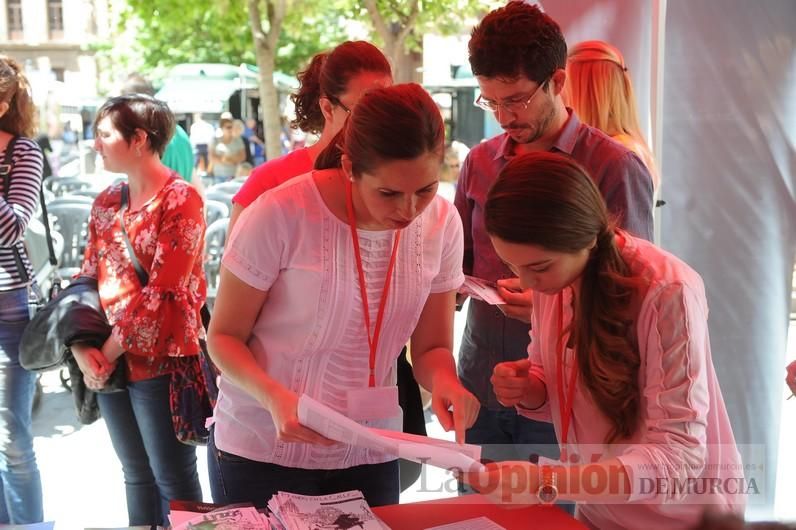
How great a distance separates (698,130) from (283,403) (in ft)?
6.97

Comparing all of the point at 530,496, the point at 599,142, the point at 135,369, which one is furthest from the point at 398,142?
the point at 135,369

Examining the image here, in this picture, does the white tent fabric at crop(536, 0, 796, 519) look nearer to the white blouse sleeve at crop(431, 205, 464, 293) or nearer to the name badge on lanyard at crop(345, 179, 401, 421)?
the white blouse sleeve at crop(431, 205, 464, 293)

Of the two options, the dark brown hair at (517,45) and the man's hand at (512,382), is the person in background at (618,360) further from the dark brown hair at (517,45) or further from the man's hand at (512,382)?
the dark brown hair at (517,45)

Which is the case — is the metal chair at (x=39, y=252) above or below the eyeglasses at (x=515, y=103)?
below

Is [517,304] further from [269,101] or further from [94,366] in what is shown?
[269,101]

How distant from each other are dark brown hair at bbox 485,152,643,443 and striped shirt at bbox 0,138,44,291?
5.97 ft

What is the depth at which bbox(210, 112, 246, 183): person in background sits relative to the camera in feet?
30.1

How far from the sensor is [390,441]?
4.12ft

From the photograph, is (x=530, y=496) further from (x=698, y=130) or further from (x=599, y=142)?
(x=698, y=130)

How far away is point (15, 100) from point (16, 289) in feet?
2.07

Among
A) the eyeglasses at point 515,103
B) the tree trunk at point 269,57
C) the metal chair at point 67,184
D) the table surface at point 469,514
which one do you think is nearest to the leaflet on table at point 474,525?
the table surface at point 469,514

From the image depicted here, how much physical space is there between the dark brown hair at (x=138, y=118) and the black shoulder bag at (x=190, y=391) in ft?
0.80

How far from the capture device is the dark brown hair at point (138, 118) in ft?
8.46

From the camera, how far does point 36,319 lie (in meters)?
2.53
